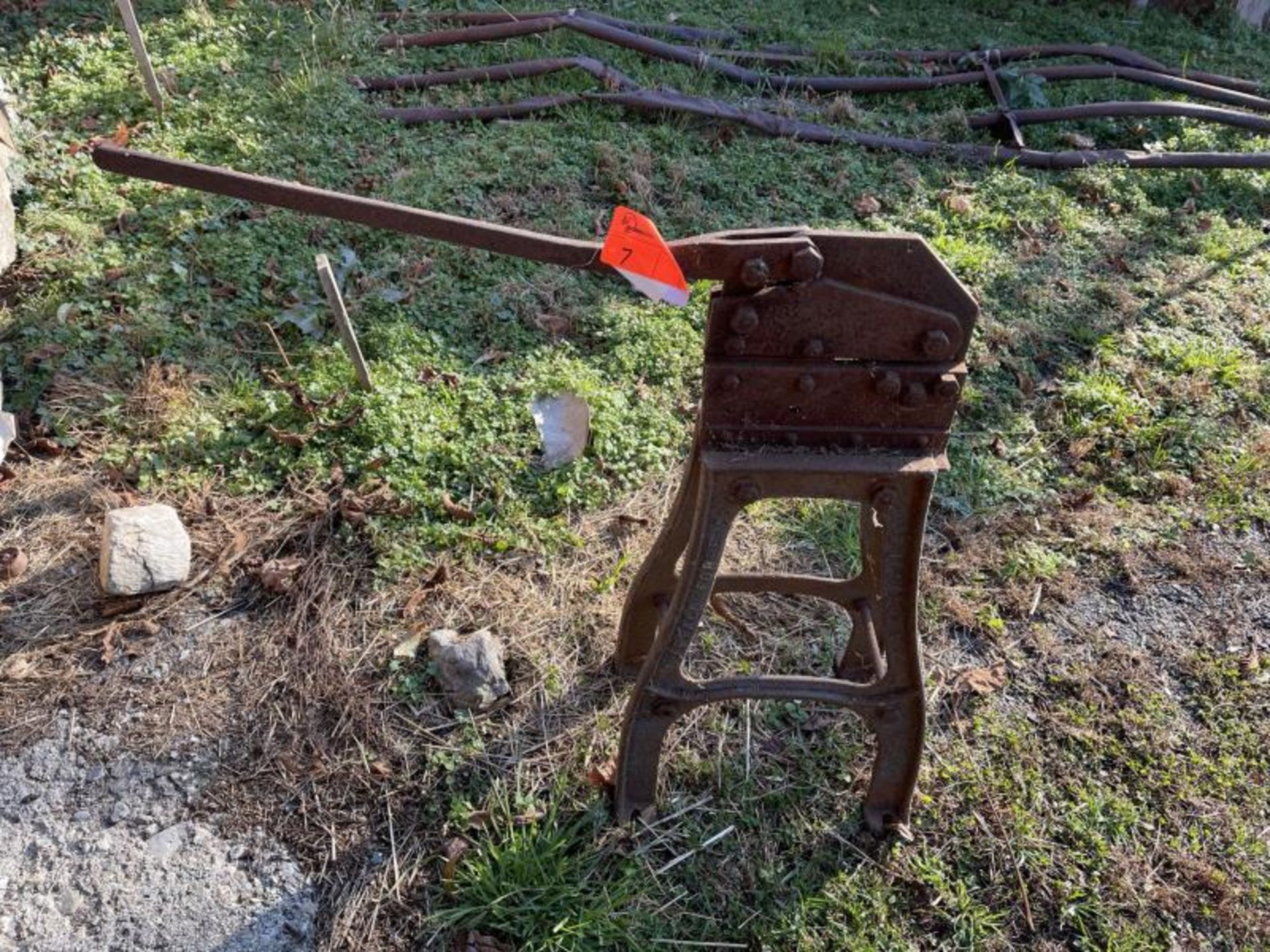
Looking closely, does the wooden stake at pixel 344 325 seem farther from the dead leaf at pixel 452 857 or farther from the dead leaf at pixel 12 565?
the dead leaf at pixel 452 857

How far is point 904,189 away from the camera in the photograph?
4.86m

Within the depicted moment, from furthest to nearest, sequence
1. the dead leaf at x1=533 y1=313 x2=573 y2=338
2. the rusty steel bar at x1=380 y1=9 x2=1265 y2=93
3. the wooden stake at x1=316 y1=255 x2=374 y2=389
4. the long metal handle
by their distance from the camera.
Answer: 1. the rusty steel bar at x1=380 y1=9 x2=1265 y2=93
2. the dead leaf at x1=533 y1=313 x2=573 y2=338
3. the wooden stake at x1=316 y1=255 x2=374 y2=389
4. the long metal handle

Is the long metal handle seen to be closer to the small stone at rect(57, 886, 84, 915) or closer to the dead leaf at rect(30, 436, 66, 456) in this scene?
the small stone at rect(57, 886, 84, 915)

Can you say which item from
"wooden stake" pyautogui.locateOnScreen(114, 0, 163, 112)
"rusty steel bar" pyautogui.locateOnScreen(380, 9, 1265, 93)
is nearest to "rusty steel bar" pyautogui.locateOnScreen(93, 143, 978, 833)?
"wooden stake" pyautogui.locateOnScreen(114, 0, 163, 112)

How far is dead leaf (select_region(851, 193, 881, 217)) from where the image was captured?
15.3 ft

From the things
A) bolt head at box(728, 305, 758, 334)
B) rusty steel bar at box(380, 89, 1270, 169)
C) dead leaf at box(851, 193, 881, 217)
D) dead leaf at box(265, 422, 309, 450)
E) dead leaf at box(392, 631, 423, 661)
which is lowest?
dead leaf at box(392, 631, 423, 661)

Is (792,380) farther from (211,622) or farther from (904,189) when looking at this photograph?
(904,189)

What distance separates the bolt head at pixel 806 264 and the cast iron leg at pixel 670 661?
45 centimetres

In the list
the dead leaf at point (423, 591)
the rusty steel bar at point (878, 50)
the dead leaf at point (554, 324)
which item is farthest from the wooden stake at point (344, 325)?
the rusty steel bar at point (878, 50)

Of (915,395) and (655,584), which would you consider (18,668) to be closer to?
(655,584)

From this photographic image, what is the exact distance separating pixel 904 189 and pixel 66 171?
4.31m

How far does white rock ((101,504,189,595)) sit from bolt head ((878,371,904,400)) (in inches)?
93.2

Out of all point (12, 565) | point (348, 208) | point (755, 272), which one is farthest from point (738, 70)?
point (12, 565)

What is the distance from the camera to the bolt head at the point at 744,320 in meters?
1.62
